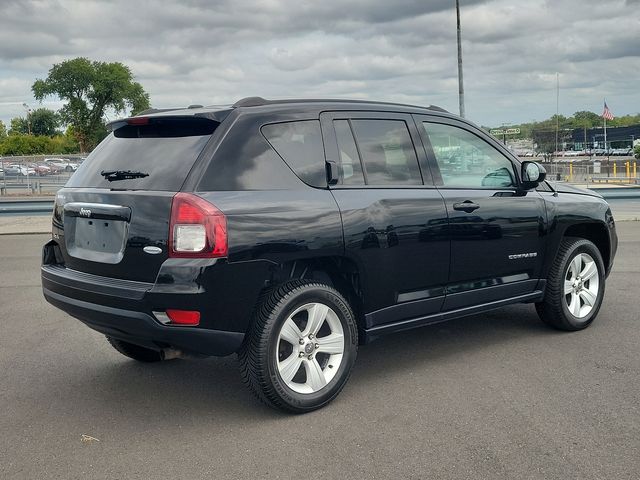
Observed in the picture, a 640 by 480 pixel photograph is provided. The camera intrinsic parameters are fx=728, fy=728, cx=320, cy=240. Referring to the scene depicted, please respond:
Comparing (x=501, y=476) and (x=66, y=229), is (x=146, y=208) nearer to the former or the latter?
(x=66, y=229)

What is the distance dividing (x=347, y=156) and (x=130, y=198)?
136cm

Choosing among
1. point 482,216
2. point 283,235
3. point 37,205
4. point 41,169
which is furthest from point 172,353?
point 41,169

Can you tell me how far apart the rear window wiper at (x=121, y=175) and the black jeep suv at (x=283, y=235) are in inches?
0.5

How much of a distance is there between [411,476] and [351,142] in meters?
2.13

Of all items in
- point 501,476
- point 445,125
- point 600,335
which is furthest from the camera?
point 600,335

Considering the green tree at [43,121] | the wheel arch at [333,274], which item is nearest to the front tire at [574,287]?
the wheel arch at [333,274]

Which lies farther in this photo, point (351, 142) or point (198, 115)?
point (351, 142)

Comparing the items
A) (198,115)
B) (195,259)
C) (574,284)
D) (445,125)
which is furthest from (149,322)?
(574,284)

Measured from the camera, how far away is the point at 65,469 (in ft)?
11.3

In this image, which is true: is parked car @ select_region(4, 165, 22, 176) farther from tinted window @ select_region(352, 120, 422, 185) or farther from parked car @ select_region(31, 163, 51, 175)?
tinted window @ select_region(352, 120, 422, 185)

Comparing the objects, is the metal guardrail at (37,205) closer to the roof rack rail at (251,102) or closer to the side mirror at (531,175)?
the side mirror at (531,175)

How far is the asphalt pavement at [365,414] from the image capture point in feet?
11.3

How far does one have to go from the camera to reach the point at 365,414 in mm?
4133

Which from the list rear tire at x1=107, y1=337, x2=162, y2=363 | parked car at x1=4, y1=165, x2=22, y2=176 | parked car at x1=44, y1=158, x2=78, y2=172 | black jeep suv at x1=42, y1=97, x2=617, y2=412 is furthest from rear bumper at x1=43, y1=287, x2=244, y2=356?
parked car at x1=44, y1=158, x2=78, y2=172
